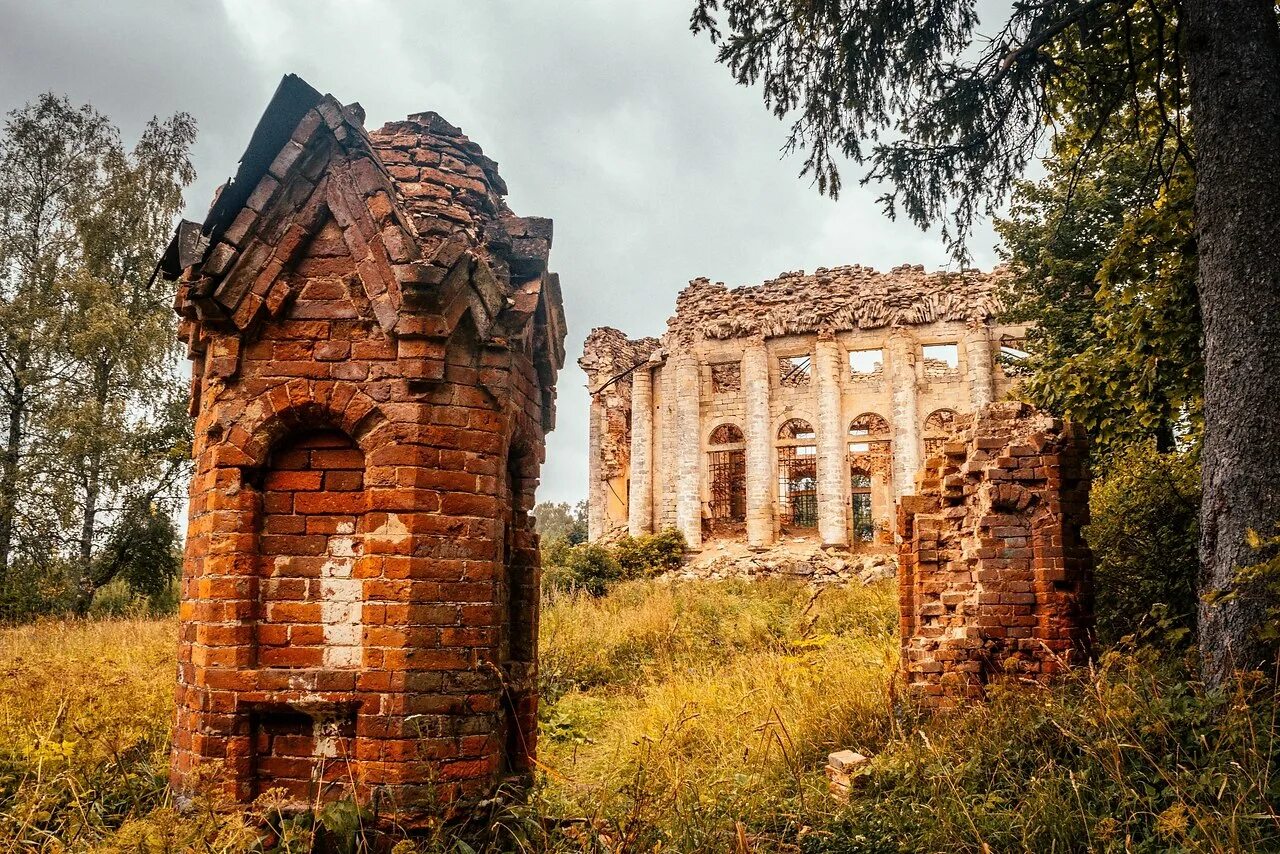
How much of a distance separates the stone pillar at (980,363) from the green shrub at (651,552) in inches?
383

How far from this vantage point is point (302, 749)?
11.8 feet

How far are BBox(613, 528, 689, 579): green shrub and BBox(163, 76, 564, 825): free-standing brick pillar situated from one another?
19.0 m

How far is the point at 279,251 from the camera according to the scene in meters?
3.79

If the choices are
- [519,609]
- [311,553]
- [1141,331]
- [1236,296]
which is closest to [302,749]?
[311,553]

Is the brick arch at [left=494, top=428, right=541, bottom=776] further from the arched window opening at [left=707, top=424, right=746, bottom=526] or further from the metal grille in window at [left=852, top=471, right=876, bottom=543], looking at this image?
the metal grille in window at [left=852, top=471, right=876, bottom=543]

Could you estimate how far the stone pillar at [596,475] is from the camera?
94.8ft

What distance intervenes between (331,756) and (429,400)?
1674mm

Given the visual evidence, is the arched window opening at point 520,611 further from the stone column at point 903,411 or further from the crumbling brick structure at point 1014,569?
the stone column at point 903,411

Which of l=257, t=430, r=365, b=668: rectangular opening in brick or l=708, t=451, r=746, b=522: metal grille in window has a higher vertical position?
l=708, t=451, r=746, b=522: metal grille in window

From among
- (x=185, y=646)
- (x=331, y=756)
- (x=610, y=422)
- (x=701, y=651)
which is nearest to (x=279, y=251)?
(x=185, y=646)

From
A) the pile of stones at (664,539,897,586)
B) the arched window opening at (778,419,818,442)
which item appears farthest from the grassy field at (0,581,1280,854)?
the arched window opening at (778,419,818,442)

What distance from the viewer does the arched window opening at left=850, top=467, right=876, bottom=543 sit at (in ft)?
88.2

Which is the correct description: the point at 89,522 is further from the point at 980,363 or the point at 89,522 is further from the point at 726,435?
the point at 980,363

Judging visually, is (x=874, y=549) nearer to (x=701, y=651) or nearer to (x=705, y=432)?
(x=705, y=432)
